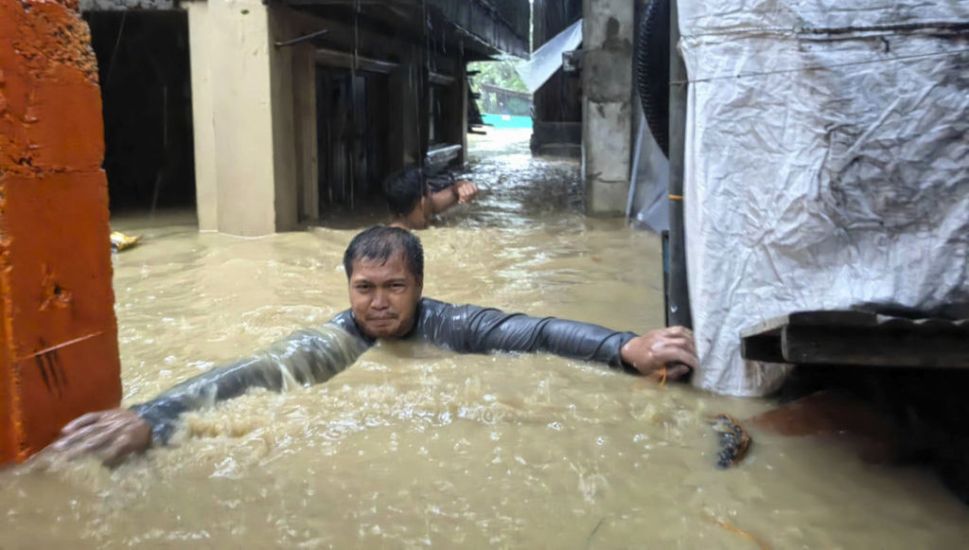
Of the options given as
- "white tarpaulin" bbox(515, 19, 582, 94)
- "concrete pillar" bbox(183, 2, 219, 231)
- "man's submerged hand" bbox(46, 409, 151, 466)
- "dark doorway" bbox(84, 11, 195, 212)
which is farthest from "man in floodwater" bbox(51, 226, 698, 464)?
"white tarpaulin" bbox(515, 19, 582, 94)

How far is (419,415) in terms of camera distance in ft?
10.5

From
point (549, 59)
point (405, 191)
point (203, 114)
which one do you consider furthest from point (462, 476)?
point (549, 59)

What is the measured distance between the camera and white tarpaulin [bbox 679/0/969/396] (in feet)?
9.41

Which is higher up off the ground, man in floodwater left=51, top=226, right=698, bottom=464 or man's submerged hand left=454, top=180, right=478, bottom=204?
man's submerged hand left=454, top=180, right=478, bottom=204

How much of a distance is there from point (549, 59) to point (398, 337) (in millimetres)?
12224

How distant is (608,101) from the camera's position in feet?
31.9

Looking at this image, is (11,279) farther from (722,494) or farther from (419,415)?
(722,494)

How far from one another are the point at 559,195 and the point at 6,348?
10469mm

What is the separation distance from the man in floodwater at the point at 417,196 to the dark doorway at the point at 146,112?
3774mm

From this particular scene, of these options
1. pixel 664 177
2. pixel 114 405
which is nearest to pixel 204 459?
pixel 114 405

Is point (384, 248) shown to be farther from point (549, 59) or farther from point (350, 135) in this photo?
point (549, 59)

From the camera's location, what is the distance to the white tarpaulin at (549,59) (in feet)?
48.9

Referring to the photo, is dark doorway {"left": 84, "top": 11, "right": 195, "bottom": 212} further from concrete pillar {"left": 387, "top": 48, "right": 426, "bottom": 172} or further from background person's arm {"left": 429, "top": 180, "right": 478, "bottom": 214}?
background person's arm {"left": 429, "top": 180, "right": 478, "bottom": 214}

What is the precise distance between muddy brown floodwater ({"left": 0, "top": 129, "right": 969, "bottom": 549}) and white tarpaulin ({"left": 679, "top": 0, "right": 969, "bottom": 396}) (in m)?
0.52
